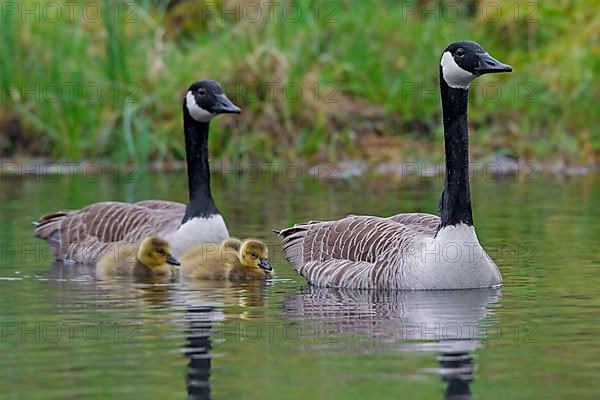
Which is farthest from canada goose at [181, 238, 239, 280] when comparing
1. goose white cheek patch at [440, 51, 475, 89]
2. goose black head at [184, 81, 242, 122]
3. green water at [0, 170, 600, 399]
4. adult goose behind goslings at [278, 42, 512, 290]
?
goose white cheek patch at [440, 51, 475, 89]

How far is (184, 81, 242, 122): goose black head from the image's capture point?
50.2 ft

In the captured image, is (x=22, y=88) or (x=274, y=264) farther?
(x=22, y=88)

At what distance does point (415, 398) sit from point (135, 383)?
63.5 inches

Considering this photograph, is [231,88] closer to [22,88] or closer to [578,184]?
[22,88]

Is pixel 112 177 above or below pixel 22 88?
below

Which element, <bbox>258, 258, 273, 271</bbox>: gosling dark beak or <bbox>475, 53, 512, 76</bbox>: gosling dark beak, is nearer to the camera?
<bbox>475, 53, 512, 76</bbox>: gosling dark beak

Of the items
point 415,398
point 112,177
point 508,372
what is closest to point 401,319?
point 508,372

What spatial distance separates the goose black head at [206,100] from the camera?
15297mm

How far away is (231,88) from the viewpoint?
24781 mm

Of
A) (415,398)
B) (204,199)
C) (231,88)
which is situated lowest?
(415,398)

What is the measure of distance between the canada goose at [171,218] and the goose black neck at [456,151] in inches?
106

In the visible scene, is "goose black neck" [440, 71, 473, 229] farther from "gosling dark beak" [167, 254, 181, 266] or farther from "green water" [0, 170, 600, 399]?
"gosling dark beak" [167, 254, 181, 266]

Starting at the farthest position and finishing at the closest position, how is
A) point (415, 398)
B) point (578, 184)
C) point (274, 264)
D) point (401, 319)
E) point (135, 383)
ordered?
point (578, 184) → point (274, 264) → point (401, 319) → point (135, 383) → point (415, 398)

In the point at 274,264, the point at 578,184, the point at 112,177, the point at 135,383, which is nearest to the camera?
the point at 135,383
